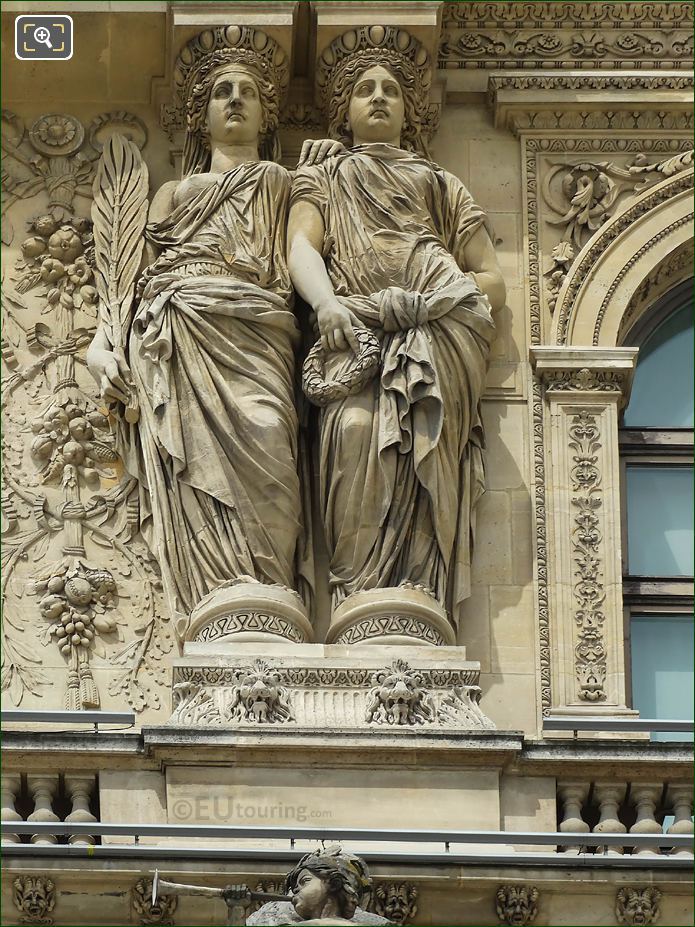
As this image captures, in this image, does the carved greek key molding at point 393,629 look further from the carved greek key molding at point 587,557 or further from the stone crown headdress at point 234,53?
the stone crown headdress at point 234,53

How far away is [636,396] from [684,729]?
2.46m

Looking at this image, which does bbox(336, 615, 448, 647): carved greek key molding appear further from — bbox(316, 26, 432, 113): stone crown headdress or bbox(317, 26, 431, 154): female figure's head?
bbox(316, 26, 432, 113): stone crown headdress

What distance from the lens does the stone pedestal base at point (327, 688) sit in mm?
15555

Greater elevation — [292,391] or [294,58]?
[294,58]

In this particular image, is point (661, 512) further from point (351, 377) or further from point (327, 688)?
point (327, 688)

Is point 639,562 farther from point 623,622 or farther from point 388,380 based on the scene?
point 388,380

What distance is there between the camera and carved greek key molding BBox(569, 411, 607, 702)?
645 inches

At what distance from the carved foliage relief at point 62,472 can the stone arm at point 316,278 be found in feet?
3.75

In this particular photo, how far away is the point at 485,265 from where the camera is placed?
1725 cm

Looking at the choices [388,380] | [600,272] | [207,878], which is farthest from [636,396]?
[207,878]

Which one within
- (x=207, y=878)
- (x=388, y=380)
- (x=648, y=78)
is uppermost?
(x=648, y=78)

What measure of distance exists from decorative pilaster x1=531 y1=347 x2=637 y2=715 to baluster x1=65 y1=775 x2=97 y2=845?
7.48ft

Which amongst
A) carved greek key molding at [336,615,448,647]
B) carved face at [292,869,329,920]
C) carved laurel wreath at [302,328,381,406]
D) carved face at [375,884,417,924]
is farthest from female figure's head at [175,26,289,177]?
carved face at [292,869,329,920]

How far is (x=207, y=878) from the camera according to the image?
14750 mm
